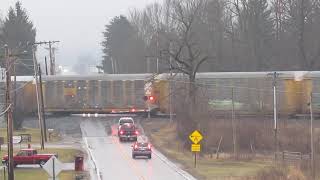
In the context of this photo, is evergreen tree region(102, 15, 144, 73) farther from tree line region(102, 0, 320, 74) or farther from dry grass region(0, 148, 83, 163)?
dry grass region(0, 148, 83, 163)

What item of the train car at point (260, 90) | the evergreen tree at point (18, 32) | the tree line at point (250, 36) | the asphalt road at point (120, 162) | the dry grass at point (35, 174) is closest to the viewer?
the dry grass at point (35, 174)

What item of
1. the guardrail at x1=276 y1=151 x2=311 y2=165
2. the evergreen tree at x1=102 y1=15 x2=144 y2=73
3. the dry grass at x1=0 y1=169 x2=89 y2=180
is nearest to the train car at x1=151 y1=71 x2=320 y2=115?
the guardrail at x1=276 y1=151 x2=311 y2=165

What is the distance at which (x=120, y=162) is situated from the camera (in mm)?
49969

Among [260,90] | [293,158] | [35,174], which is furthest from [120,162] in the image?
[260,90]

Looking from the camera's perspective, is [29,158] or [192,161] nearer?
[29,158]

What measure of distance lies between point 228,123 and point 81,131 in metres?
16.4

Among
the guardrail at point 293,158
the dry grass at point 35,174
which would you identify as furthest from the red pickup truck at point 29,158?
the guardrail at point 293,158

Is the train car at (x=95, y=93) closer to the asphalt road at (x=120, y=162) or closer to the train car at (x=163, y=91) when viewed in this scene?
the train car at (x=163, y=91)

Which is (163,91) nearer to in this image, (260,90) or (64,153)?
(260,90)

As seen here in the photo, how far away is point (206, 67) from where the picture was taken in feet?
366

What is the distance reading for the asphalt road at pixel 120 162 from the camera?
41.8 m

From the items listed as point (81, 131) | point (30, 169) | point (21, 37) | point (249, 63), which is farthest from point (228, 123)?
point (21, 37)

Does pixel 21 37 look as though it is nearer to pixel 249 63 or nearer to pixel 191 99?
pixel 249 63

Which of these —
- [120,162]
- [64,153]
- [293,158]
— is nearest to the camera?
[293,158]
